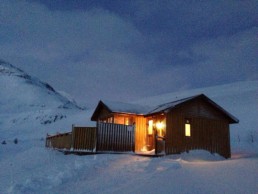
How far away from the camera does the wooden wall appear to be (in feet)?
67.2

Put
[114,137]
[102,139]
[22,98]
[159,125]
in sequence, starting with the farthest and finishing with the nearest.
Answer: [22,98]
[159,125]
[114,137]
[102,139]

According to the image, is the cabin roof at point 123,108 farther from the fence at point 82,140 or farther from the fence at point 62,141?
the fence at point 62,141

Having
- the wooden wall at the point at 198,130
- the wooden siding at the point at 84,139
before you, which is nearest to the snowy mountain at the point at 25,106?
the wooden siding at the point at 84,139

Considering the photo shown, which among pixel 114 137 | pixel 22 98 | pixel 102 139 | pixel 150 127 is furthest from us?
pixel 22 98

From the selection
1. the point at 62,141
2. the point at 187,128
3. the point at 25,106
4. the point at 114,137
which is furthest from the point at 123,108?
the point at 25,106

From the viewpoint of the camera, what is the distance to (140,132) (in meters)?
22.9

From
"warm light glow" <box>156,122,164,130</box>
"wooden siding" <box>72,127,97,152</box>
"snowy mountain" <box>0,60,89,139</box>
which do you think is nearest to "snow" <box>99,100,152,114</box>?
"warm light glow" <box>156,122,164,130</box>

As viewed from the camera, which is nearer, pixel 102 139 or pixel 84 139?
pixel 102 139

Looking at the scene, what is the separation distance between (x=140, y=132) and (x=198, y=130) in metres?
4.39

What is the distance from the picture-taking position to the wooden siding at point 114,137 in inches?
754

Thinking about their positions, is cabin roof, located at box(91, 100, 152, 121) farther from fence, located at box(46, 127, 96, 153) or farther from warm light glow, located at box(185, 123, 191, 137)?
warm light glow, located at box(185, 123, 191, 137)

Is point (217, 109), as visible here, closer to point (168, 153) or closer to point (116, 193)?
point (168, 153)

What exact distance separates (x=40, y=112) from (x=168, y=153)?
6470cm

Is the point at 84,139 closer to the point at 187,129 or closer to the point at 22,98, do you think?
the point at 187,129
